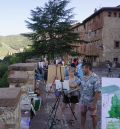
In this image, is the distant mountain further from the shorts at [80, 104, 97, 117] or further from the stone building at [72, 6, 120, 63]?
the stone building at [72, 6, 120, 63]

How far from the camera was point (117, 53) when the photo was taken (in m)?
72.6

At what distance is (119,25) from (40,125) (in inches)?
2551

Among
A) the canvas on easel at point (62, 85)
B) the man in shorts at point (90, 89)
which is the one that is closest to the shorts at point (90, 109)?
the man in shorts at point (90, 89)

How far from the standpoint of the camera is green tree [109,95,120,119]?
22.2 ft

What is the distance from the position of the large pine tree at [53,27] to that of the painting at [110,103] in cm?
6013

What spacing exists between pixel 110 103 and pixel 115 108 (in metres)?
0.13

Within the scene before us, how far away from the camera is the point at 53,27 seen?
69.1 meters

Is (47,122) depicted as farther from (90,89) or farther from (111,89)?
(111,89)

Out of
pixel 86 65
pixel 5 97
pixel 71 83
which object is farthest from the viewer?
Result: pixel 71 83

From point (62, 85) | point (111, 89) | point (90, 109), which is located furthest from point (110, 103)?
point (62, 85)

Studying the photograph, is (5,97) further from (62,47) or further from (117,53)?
(117,53)

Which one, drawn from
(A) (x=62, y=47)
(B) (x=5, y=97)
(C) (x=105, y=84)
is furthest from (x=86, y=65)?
(A) (x=62, y=47)

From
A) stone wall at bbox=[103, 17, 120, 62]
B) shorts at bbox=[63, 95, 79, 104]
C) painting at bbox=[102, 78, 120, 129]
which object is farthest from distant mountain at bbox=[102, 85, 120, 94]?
stone wall at bbox=[103, 17, 120, 62]

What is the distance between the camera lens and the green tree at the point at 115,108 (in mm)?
6754
